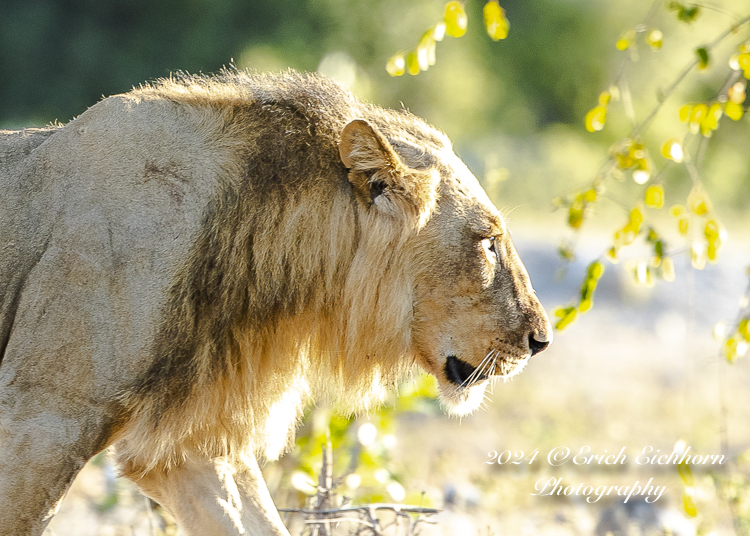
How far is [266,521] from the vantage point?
2.92 m

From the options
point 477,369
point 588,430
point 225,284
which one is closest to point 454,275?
point 477,369

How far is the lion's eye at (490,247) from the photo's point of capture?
281 cm

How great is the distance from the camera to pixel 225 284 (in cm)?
262

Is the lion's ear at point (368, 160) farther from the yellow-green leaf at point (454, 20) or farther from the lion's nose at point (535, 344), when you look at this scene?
the lion's nose at point (535, 344)

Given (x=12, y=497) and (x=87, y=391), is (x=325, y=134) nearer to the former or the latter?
(x=87, y=391)

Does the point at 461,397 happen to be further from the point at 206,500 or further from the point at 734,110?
the point at 734,110

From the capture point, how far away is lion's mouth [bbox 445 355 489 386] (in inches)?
111

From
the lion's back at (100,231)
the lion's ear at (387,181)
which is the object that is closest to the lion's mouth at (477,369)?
the lion's ear at (387,181)

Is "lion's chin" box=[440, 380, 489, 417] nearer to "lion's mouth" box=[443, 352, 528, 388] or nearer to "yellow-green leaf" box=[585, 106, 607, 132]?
"lion's mouth" box=[443, 352, 528, 388]

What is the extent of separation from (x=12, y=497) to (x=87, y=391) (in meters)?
0.35

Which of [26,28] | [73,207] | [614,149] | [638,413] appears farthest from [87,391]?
[26,28]

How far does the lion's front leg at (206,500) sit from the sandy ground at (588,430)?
0.67m

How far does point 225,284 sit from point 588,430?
4.96 meters

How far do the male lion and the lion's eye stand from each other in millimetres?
11
